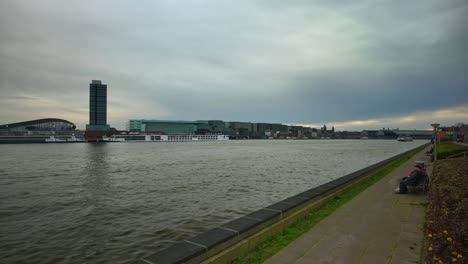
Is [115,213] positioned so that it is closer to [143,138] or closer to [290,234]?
[290,234]

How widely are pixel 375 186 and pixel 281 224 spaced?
24.1 ft

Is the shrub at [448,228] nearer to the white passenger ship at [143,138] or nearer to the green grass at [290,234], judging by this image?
the green grass at [290,234]

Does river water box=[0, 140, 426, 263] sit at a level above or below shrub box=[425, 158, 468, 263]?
below

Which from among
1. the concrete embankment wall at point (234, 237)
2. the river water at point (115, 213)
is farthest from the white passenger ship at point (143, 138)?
the concrete embankment wall at point (234, 237)

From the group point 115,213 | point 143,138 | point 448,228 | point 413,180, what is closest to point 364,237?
point 448,228

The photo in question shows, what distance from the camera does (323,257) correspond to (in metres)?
4.32

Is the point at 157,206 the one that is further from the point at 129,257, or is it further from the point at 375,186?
the point at 375,186

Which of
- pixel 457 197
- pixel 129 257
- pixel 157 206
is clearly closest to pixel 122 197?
pixel 157 206

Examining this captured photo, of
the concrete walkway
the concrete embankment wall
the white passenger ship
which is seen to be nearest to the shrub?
the concrete walkway

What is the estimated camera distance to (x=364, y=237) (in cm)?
521

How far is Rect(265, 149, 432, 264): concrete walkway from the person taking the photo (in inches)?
170

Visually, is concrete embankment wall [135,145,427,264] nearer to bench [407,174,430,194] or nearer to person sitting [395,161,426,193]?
person sitting [395,161,426,193]

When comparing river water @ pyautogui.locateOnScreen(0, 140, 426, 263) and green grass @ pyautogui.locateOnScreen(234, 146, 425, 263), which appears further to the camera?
river water @ pyautogui.locateOnScreen(0, 140, 426, 263)

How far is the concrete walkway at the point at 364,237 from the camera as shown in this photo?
433cm
